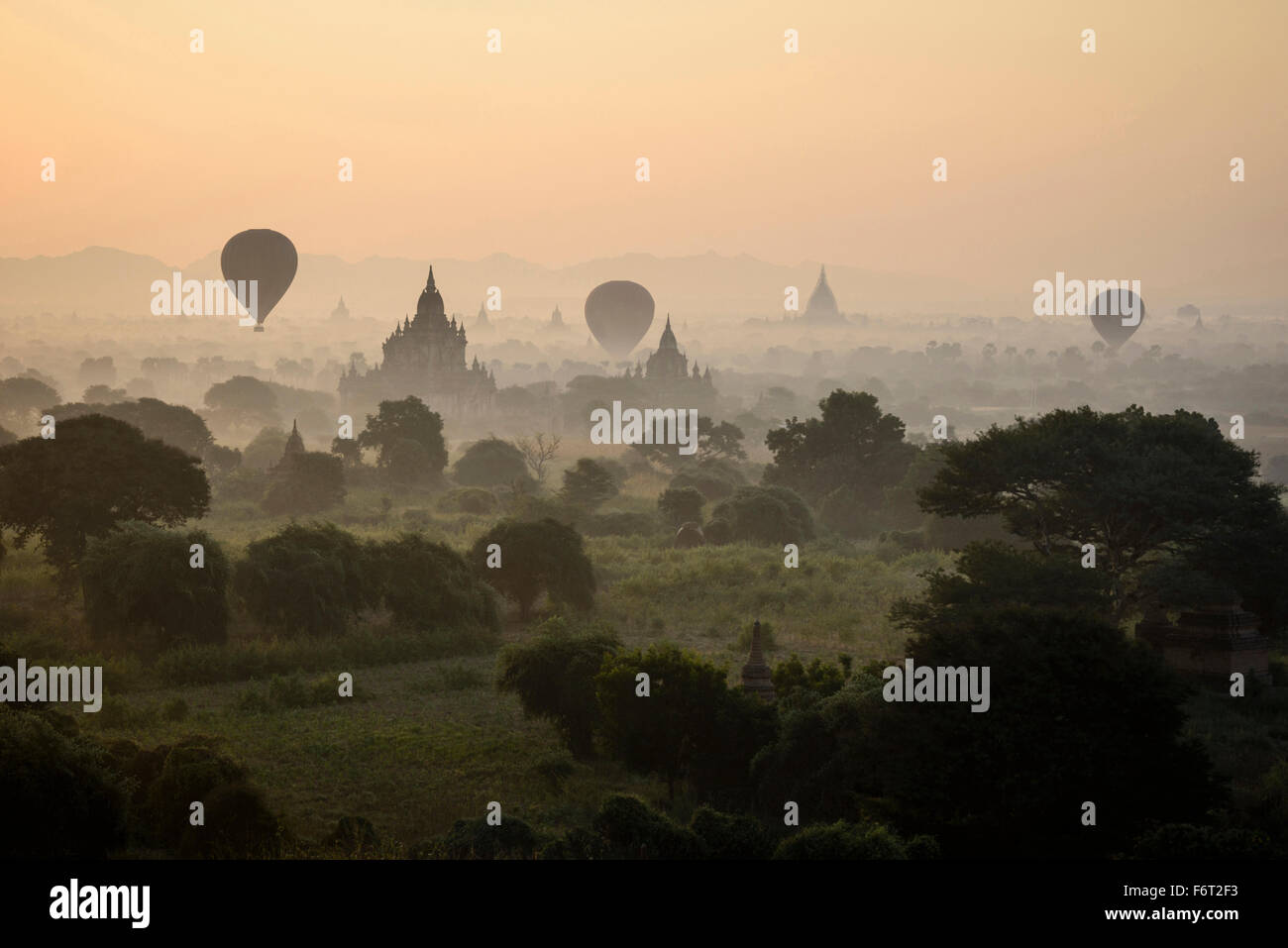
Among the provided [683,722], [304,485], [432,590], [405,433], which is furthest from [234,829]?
[405,433]

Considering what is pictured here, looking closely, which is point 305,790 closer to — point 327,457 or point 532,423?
point 327,457

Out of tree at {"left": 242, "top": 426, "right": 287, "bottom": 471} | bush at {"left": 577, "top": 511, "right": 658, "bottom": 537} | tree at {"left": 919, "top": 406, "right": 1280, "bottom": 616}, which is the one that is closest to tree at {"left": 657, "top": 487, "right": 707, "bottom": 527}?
bush at {"left": 577, "top": 511, "right": 658, "bottom": 537}

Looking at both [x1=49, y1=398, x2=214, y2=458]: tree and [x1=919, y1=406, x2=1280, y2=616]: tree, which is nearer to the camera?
[x1=919, y1=406, x2=1280, y2=616]: tree

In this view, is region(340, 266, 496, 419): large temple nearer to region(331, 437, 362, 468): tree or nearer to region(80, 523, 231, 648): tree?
region(331, 437, 362, 468): tree

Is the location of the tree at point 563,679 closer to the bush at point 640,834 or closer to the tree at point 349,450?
the bush at point 640,834

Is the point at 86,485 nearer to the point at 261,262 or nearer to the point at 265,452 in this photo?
the point at 265,452

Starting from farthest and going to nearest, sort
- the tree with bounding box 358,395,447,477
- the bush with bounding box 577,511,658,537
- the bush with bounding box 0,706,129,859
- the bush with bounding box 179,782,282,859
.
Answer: the tree with bounding box 358,395,447,477
the bush with bounding box 577,511,658,537
the bush with bounding box 179,782,282,859
the bush with bounding box 0,706,129,859
